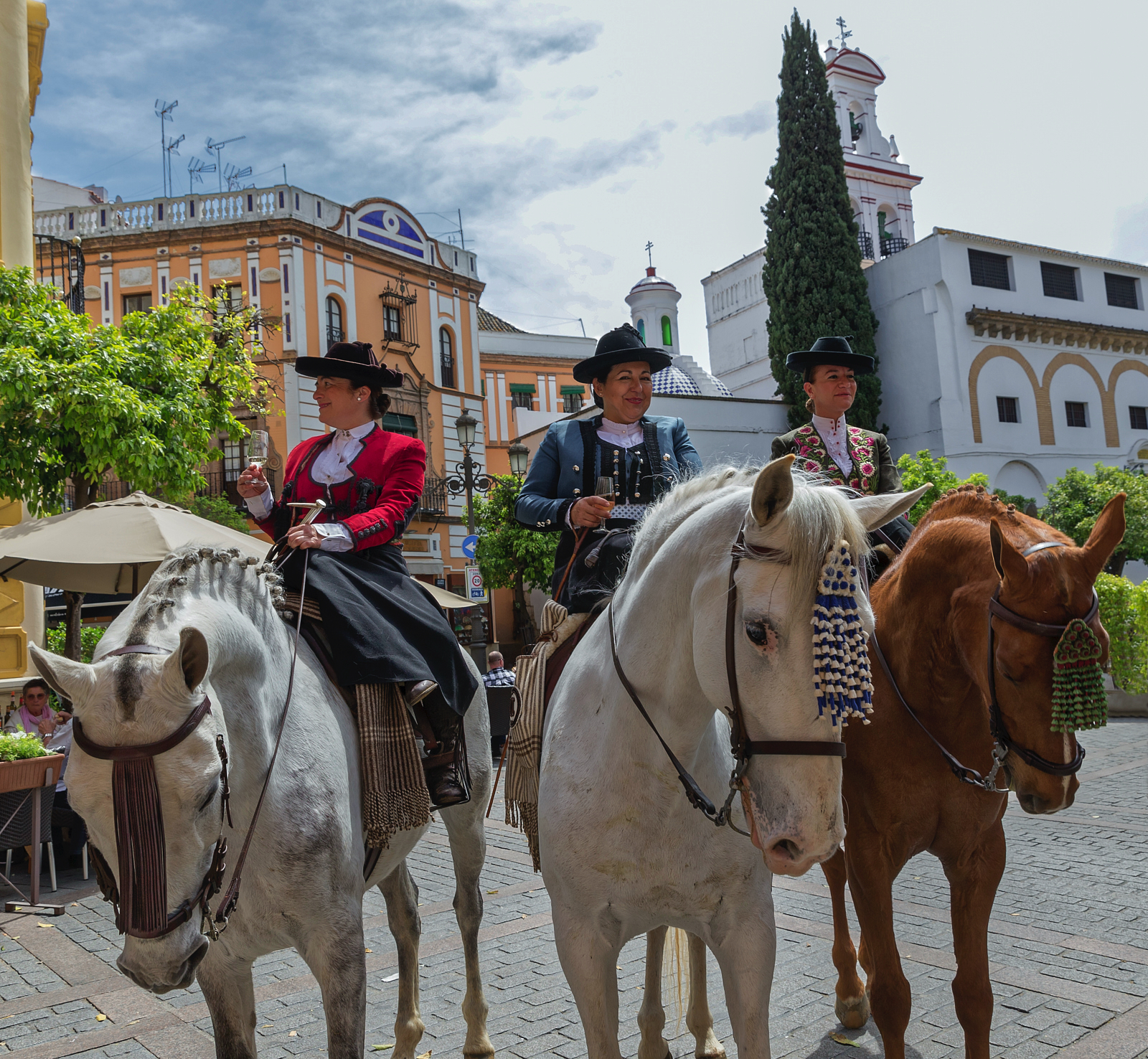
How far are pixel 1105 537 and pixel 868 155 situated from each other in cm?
4436

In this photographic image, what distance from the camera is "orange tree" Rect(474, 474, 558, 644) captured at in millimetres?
25172

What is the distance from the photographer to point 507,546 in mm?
25516

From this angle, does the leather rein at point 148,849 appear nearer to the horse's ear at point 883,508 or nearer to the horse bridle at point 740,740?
the horse bridle at point 740,740

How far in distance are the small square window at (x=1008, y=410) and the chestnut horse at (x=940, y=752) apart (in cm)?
2899

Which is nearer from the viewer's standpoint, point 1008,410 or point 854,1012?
point 854,1012

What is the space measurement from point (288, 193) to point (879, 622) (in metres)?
27.5

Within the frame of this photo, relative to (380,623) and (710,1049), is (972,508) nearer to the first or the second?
(380,623)

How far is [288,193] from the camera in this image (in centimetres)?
2670

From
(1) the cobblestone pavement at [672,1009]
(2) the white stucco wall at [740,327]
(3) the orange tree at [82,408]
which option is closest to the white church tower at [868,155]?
(2) the white stucco wall at [740,327]

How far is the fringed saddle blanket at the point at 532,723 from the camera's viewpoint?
3.19 m

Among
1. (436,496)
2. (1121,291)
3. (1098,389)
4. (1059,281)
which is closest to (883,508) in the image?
(436,496)

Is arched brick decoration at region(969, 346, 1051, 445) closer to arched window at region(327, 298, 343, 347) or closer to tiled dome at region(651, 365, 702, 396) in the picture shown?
tiled dome at region(651, 365, 702, 396)

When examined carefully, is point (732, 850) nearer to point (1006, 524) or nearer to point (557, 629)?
point (557, 629)

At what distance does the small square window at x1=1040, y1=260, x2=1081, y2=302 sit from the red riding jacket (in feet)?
106
